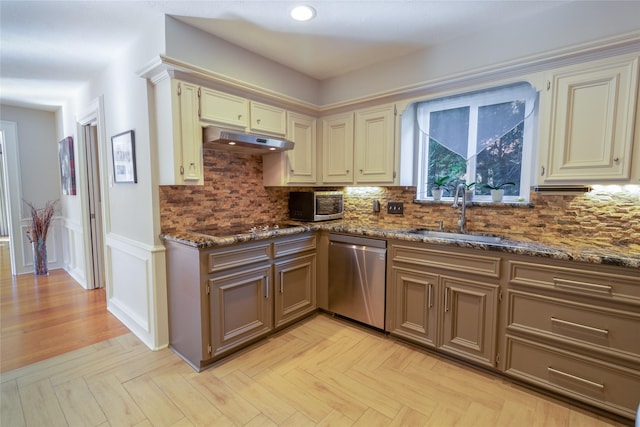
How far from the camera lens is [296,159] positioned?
10.3ft

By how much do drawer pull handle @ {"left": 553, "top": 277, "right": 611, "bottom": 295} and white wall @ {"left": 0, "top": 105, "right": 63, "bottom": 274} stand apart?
6.11 metres

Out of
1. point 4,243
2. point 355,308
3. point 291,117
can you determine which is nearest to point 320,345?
point 355,308

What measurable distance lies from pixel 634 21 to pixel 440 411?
2.58 meters

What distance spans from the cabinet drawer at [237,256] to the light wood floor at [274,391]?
735 millimetres

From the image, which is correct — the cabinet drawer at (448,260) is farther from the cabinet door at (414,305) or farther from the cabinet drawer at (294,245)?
the cabinet drawer at (294,245)

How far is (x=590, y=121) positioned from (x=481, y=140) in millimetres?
682

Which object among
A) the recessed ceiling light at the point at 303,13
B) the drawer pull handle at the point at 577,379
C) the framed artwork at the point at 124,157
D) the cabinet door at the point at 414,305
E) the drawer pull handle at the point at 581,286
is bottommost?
the drawer pull handle at the point at 577,379

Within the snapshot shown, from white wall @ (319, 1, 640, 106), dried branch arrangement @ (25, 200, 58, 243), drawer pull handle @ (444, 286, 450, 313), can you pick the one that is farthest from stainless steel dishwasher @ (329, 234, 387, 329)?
dried branch arrangement @ (25, 200, 58, 243)

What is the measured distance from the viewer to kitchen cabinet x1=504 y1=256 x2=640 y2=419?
5.35 ft

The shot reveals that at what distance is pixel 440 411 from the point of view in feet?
5.80

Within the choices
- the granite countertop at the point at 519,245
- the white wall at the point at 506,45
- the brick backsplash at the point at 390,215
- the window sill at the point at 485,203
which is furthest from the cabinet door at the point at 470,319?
the white wall at the point at 506,45

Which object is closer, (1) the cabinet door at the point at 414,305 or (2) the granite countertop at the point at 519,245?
(2) the granite countertop at the point at 519,245

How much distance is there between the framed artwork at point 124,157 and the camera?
8.11ft

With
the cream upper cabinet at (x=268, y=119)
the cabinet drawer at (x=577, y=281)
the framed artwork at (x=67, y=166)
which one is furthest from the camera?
the framed artwork at (x=67, y=166)
